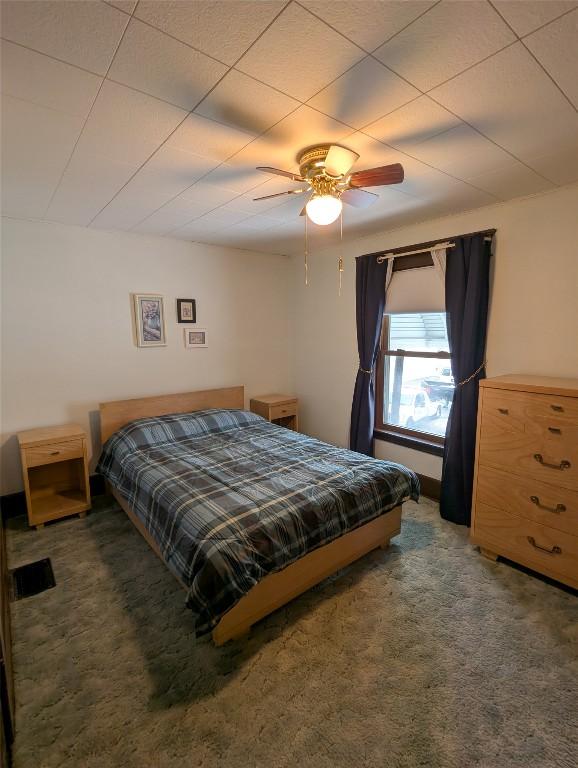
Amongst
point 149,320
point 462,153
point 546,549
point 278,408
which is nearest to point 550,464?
point 546,549

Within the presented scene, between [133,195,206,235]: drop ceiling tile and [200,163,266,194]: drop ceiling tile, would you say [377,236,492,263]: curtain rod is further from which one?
[133,195,206,235]: drop ceiling tile

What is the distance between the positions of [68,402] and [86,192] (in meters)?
1.76

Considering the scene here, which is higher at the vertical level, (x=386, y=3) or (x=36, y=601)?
(x=386, y=3)

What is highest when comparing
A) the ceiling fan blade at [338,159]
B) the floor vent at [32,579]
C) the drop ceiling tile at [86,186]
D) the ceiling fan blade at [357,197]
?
the drop ceiling tile at [86,186]

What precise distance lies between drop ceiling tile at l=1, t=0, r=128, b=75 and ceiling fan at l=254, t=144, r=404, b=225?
70cm

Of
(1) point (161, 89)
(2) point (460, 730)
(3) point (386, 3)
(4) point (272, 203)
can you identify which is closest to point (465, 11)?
(3) point (386, 3)

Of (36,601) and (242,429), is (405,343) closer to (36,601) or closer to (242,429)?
(242,429)

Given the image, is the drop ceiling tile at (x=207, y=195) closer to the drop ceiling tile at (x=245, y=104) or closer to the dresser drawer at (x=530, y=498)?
the drop ceiling tile at (x=245, y=104)

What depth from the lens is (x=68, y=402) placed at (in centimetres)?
322

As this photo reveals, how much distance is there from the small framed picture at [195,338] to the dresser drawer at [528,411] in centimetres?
277

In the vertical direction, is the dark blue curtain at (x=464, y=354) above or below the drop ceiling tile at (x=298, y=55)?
below

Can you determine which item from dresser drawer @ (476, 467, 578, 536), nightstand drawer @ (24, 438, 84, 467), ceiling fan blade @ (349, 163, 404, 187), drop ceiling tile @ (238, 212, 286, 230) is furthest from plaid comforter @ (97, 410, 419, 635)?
drop ceiling tile @ (238, 212, 286, 230)

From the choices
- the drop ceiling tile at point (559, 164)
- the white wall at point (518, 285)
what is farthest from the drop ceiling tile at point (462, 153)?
the white wall at point (518, 285)

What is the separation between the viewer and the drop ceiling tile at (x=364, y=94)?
1.31 m
